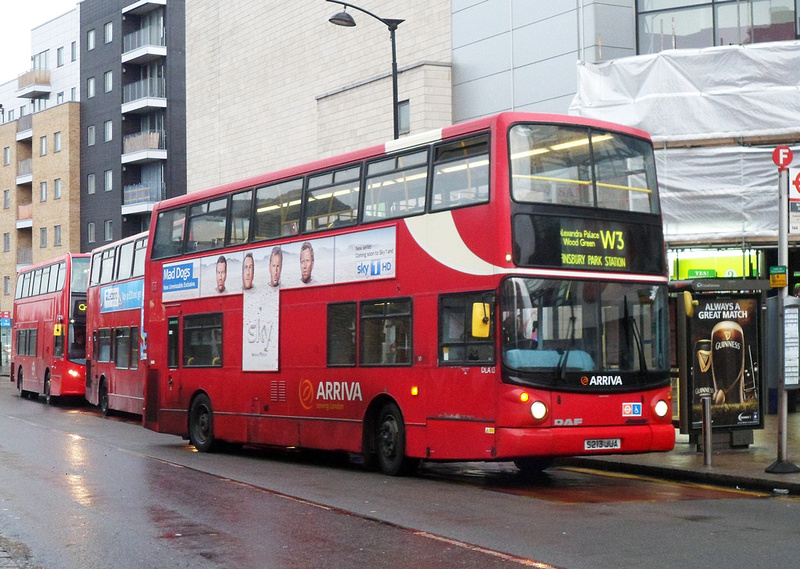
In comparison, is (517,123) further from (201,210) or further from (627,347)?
(201,210)

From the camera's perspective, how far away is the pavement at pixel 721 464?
13.1m

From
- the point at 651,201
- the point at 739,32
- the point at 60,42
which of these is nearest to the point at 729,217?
the point at 739,32

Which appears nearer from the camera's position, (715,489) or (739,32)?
(715,489)

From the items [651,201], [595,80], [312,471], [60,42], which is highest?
[60,42]

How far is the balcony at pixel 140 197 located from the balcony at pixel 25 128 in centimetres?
1386

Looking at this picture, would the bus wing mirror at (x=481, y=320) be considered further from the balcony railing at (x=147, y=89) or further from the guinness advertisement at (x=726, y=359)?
the balcony railing at (x=147, y=89)

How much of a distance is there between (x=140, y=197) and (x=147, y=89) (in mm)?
6123

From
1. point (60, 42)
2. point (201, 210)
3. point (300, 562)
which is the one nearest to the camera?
point (300, 562)

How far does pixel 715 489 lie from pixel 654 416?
1.09 metres

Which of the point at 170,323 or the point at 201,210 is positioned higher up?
the point at 201,210

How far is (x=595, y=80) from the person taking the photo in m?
24.5

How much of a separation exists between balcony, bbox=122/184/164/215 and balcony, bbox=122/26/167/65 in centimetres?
727

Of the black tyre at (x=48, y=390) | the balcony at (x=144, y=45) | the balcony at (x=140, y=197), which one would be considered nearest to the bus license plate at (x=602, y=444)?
the black tyre at (x=48, y=390)

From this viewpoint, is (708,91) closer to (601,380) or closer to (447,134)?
(447,134)
